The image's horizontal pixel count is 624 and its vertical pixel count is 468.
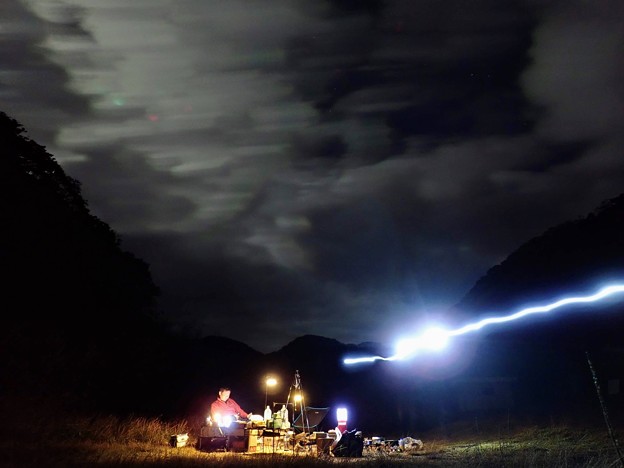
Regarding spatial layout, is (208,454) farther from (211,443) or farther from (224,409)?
(224,409)

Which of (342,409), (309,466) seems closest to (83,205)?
(342,409)

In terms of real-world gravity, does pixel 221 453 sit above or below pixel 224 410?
below

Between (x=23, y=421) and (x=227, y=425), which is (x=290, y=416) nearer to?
(x=227, y=425)

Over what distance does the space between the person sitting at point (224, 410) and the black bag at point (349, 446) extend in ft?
8.53

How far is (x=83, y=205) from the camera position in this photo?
2356cm

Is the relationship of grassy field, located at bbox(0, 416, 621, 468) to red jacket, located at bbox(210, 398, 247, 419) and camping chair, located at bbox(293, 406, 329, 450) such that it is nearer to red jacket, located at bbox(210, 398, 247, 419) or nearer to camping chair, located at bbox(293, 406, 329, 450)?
red jacket, located at bbox(210, 398, 247, 419)

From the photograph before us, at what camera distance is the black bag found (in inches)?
514

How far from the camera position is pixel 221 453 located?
13.0 m

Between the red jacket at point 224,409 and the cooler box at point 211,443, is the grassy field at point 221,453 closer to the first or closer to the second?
the cooler box at point 211,443

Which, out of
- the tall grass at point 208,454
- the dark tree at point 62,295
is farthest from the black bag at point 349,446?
the dark tree at point 62,295

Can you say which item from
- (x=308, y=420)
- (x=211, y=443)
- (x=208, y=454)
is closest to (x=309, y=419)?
(x=308, y=420)

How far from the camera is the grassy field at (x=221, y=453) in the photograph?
9.39 m

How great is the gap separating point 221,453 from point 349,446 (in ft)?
9.30

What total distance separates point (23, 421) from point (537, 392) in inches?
771
